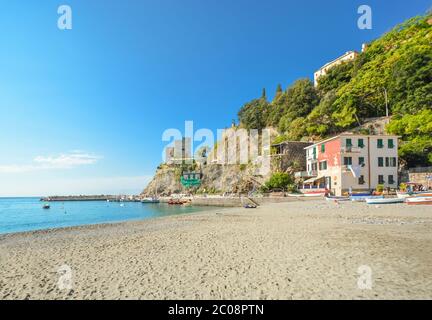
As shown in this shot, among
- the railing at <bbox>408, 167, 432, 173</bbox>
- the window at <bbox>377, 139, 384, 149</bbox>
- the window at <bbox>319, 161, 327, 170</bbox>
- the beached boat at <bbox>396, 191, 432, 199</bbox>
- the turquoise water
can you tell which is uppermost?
the window at <bbox>377, 139, 384, 149</bbox>

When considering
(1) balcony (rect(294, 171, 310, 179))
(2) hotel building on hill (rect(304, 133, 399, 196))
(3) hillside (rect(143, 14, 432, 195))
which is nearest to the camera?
(2) hotel building on hill (rect(304, 133, 399, 196))

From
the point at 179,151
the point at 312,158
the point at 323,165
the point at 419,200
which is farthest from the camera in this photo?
the point at 179,151

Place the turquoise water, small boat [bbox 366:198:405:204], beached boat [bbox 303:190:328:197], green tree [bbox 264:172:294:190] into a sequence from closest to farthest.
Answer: small boat [bbox 366:198:405:204], the turquoise water, beached boat [bbox 303:190:328:197], green tree [bbox 264:172:294:190]

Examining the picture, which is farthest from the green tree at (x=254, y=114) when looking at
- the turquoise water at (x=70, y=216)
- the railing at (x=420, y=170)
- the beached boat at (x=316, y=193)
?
the railing at (x=420, y=170)

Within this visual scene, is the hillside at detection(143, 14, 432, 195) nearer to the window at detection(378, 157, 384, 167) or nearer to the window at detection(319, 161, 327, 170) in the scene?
the window at detection(378, 157, 384, 167)

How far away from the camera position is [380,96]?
49.1 meters

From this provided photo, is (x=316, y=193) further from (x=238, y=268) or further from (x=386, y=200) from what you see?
(x=238, y=268)

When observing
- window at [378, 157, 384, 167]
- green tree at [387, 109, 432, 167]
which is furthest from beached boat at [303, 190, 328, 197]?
green tree at [387, 109, 432, 167]

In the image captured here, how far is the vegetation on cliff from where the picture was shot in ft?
122

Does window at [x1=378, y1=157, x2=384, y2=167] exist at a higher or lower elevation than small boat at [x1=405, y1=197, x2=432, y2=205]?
higher

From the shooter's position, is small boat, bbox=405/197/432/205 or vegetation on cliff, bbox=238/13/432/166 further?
vegetation on cliff, bbox=238/13/432/166

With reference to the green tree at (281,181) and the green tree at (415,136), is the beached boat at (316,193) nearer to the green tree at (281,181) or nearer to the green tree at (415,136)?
the green tree at (281,181)

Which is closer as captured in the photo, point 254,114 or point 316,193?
point 316,193

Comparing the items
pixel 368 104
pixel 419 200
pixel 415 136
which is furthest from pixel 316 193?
pixel 368 104
